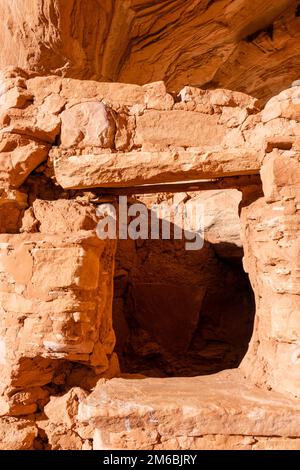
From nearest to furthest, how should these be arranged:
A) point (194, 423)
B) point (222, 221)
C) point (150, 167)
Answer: point (194, 423), point (150, 167), point (222, 221)

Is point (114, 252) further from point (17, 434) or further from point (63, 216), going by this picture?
point (17, 434)

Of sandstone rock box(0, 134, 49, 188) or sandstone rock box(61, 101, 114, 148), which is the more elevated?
sandstone rock box(61, 101, 114, 148)

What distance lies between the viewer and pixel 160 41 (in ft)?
13.5

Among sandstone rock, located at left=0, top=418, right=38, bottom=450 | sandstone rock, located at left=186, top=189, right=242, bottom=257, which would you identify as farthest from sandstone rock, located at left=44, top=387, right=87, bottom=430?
sandstone rock, located at left=186, top=189, right=242, bottom=257

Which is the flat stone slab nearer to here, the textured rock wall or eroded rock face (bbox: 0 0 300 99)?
the textured rock wall

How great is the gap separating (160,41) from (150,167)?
2.68 m

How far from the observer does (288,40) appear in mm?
4457

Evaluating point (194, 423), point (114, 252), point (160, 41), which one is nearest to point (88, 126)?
point (114, 252)

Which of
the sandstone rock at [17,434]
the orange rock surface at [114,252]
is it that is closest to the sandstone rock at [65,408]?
the orange rock surface at [114,252]

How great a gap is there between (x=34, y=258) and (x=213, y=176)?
1024 mm

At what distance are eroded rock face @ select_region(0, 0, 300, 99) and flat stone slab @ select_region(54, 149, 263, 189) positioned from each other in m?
2.02

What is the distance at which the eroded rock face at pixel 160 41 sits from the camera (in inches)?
139

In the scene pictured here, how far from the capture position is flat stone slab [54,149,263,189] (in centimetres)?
201

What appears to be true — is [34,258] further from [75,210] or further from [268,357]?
[268,357]
